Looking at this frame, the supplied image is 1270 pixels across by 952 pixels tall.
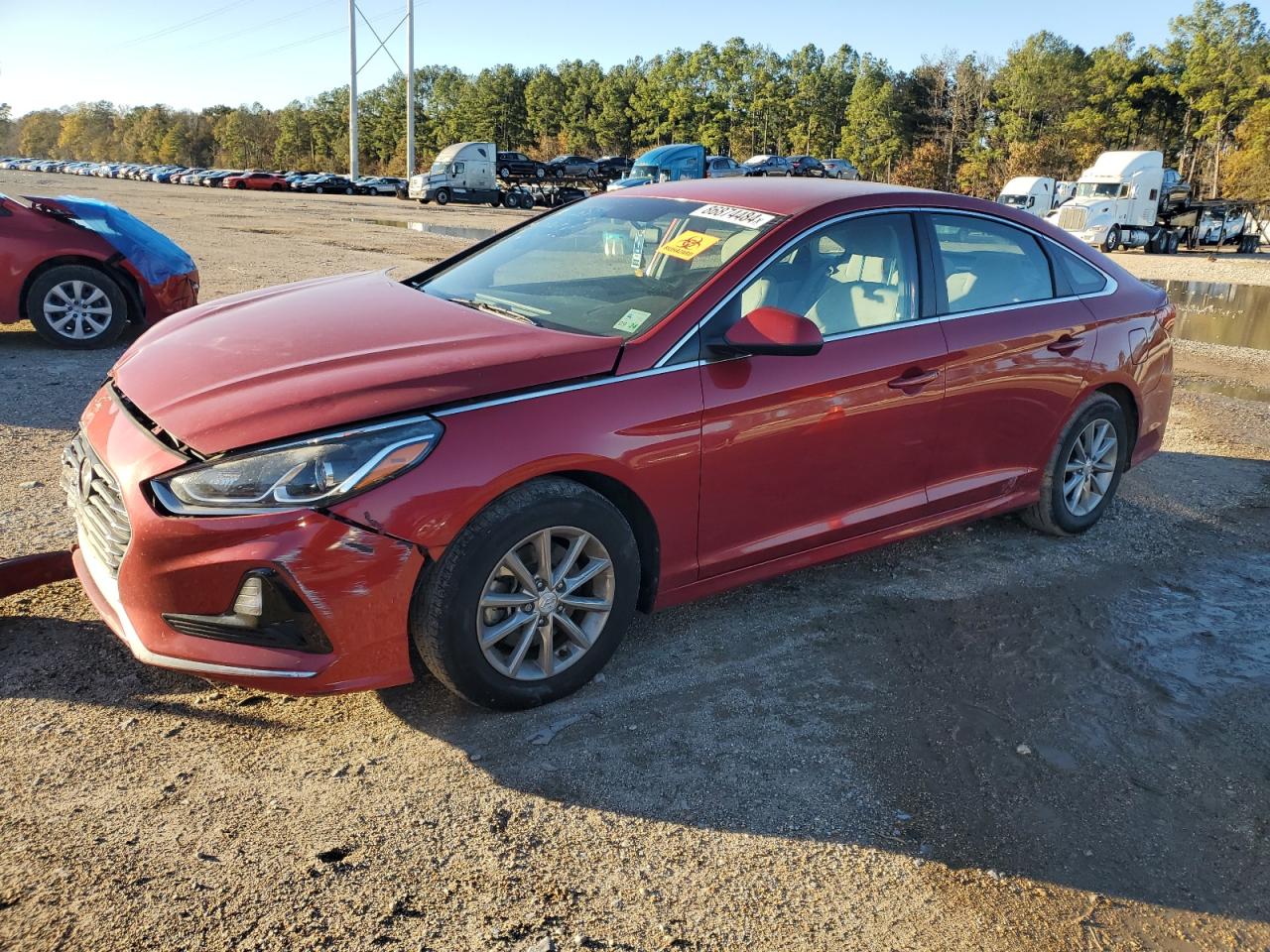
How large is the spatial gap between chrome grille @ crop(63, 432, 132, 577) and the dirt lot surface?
1.69 ft

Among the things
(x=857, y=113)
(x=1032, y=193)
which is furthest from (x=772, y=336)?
(x=857, y=113)

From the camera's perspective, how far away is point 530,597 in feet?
10.3

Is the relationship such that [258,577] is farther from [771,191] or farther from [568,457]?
[771,191]

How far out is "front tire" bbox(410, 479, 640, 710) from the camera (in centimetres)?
296

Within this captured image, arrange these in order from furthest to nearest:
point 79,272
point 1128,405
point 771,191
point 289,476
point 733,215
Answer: point 79,272 < point 1128,405 < point 771,191 < point 733,215 < point 289,476

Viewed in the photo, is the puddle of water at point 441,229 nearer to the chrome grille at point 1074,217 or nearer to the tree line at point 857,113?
the chrome grille at point 1074,217

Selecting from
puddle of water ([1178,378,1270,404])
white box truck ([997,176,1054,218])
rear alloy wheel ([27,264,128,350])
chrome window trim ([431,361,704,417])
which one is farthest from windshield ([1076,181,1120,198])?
chrome window trim ([431,361,704,417])

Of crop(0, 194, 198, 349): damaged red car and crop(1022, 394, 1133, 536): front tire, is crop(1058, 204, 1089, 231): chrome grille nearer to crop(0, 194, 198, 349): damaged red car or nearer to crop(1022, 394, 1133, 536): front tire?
crop(1022, 394, 1133, 536): front tire

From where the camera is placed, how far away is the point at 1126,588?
4.62 meters

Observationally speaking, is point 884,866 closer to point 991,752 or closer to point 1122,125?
point 991,752

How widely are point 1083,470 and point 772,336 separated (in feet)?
8.40

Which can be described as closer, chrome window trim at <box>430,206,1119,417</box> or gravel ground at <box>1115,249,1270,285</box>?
chrome window trim at <box>430,206,1119,417</box>

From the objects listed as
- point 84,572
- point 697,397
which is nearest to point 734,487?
point 697,397

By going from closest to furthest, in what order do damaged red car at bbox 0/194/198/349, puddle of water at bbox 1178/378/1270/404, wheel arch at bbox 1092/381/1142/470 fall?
wheel arch at bbox 1092/381/1142/470
damaged red car at bbox 0/194/198/349
puddle of water at bbox 1178/378/1270/404
